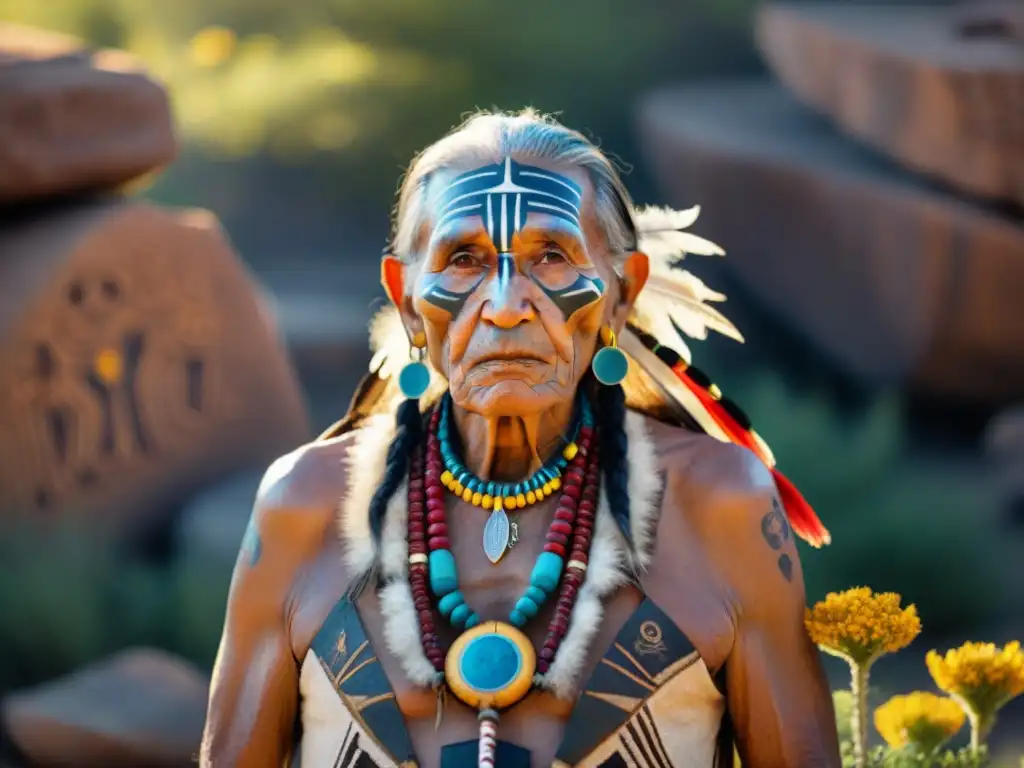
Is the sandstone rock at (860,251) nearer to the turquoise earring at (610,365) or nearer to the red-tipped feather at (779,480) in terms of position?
the red-tipped feather at (779,480)

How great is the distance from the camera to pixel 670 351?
2.63m

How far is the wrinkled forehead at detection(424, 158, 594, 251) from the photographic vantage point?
239cm

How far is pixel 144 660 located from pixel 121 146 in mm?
2236

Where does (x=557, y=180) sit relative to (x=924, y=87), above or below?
above

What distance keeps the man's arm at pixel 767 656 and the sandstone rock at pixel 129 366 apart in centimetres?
434

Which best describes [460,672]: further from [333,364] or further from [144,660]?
[333,364]

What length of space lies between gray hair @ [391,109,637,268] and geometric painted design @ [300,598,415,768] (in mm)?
588

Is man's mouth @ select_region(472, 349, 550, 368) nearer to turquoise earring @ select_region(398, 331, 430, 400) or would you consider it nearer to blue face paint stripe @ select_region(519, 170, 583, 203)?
turquoise earring @ select_region(398, 331, 430, 400)

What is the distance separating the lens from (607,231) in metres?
2.49

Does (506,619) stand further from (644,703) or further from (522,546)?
(644,703)

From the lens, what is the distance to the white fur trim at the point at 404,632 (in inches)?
92.4

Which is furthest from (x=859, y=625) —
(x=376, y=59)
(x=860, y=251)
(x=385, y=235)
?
(x=385, y=235)

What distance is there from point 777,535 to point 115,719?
3.52 metres

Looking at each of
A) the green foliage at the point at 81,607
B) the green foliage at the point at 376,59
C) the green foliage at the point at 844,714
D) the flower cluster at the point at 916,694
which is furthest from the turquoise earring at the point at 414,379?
the green foliage at the point at 376,59
